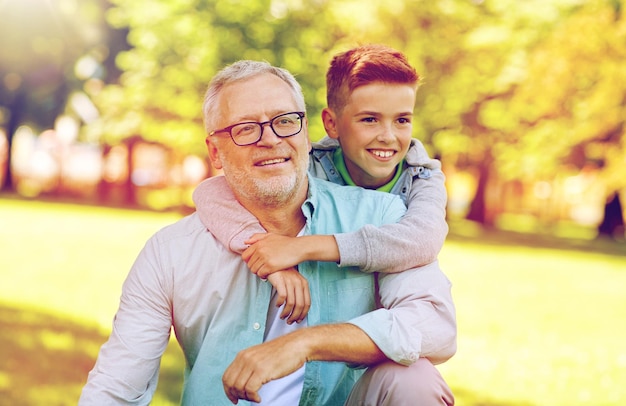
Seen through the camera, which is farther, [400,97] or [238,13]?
[238,13]

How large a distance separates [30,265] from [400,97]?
35.3ft

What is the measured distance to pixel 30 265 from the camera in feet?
44.1

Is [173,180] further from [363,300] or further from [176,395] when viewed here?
[363,300]

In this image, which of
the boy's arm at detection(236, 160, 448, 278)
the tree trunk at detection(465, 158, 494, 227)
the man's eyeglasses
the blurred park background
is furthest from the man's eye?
the tree trunk at detection(465, 158, 494, 227)

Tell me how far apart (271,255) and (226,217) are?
0.97 ft

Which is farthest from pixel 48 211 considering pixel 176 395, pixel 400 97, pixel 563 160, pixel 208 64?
pixel 400 97

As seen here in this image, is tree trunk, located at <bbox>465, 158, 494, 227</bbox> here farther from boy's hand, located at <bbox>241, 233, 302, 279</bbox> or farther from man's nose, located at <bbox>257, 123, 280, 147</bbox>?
boy's hand, located at <bbox>241, 233, 302, 279</bbox>

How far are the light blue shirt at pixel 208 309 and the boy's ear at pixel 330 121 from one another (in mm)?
1054

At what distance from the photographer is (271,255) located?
9.43 ft

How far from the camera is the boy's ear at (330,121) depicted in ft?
13.7

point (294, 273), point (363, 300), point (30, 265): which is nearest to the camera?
point (294, 273)

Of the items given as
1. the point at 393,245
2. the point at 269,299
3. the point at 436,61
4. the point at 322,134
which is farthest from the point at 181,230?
the point at 436,61

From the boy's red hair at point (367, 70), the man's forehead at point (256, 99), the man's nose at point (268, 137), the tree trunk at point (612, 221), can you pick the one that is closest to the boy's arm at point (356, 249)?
the man's nose at point (268, 137)

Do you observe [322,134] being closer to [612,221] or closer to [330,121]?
[612,221]
